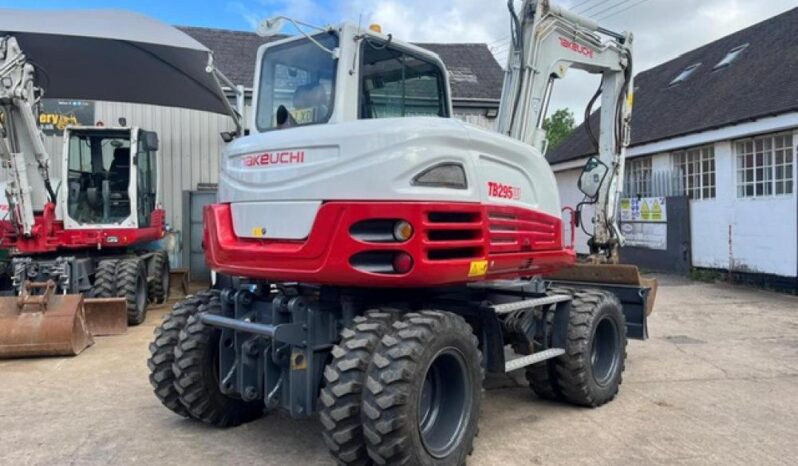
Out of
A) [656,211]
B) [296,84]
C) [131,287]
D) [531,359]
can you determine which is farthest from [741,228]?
[296,84]

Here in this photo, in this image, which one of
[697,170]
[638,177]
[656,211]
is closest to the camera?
[697,170]

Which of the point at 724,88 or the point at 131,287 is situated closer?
the point at 131,287

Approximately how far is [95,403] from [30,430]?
0.76 m

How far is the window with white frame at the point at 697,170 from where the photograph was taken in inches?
631

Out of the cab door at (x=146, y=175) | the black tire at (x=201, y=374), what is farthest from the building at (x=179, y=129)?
the black tire at (x=201, y=374)

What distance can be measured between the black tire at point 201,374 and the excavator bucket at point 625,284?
4.10 meters

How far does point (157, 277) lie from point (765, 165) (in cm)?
1273

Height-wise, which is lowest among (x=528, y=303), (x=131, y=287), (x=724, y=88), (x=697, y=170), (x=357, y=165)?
(x=131, y=287)

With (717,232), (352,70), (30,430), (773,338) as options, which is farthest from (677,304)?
(30,430)

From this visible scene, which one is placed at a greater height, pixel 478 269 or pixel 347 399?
pixel 478 269

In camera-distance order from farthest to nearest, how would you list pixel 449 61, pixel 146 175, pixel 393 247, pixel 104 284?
pixel 449 61 → pixel 146 175 → pixel 104 284 → pixel 393 247

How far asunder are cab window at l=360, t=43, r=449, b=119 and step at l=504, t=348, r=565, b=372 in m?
2.11

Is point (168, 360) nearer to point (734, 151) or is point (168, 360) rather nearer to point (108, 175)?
point (108, 175)

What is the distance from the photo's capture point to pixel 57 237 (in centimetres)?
1012
